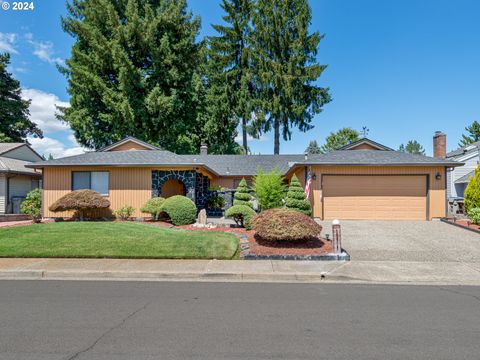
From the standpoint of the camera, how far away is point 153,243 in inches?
391

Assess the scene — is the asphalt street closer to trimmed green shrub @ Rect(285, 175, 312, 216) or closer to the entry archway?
trimmed green shrub @ Rect(285, 175, 312, 216)

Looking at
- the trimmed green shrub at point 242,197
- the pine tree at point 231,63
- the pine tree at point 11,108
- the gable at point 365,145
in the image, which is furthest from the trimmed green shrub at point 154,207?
the pine tree at point 11,108

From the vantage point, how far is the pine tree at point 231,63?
34.7 m

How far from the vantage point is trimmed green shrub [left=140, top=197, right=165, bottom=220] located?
15359 mm

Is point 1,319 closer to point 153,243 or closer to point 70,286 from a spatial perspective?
point 70,286

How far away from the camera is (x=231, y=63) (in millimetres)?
35688

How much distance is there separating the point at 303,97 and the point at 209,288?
30215 mm

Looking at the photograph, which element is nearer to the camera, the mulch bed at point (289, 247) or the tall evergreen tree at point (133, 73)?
the mulch bed at point (289, 247)

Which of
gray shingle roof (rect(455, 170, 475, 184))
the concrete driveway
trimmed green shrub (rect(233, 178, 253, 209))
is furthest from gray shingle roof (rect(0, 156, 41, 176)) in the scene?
gray shingle roof (rect(455, 170, 475, 184))

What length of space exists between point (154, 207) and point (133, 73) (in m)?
18.9

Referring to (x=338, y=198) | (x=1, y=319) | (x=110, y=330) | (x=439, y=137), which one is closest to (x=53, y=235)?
(x=1, y=319)

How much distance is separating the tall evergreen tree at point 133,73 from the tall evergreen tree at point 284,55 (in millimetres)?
6710

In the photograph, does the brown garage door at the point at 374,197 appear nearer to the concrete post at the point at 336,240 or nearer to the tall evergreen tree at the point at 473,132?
the concrete post at the point at 336,240

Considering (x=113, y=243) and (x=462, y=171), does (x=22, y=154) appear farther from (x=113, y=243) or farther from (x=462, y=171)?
(x=462, y=171)
